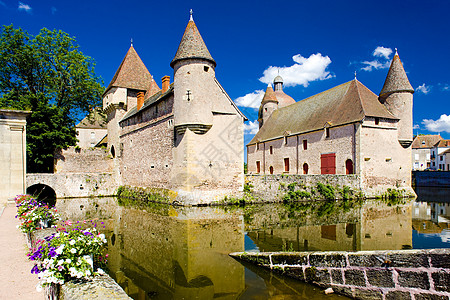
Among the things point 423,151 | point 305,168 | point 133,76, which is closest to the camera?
point 133,76

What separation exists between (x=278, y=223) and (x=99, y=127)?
40156 millimetres

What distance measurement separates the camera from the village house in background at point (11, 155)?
34.8 feet

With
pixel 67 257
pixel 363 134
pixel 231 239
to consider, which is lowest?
pixel 231 239

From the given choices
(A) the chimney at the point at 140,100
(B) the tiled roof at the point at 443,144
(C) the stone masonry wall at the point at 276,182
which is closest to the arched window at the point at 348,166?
(C) the stone masonry wall at the point at 276,182

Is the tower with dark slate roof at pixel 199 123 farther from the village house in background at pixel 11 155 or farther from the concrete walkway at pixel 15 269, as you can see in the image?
the concrete walkway at pixel 15 269

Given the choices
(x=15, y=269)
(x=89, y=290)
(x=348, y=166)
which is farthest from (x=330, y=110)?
(x=89, y=290)

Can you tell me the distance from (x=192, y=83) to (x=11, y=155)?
8.56m

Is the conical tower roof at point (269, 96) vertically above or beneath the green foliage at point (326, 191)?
above

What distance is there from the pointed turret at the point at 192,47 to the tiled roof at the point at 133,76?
7803mm

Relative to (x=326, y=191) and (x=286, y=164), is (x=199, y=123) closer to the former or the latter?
(x=326, y=191)

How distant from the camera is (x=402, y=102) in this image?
21.1 meters

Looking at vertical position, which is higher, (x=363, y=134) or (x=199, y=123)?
(x=199, y=123)

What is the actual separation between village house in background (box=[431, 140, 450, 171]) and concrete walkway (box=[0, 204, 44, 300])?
55373mm

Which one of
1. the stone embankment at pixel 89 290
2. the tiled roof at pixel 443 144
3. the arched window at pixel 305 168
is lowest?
the stone embankment at pixel 89 290
